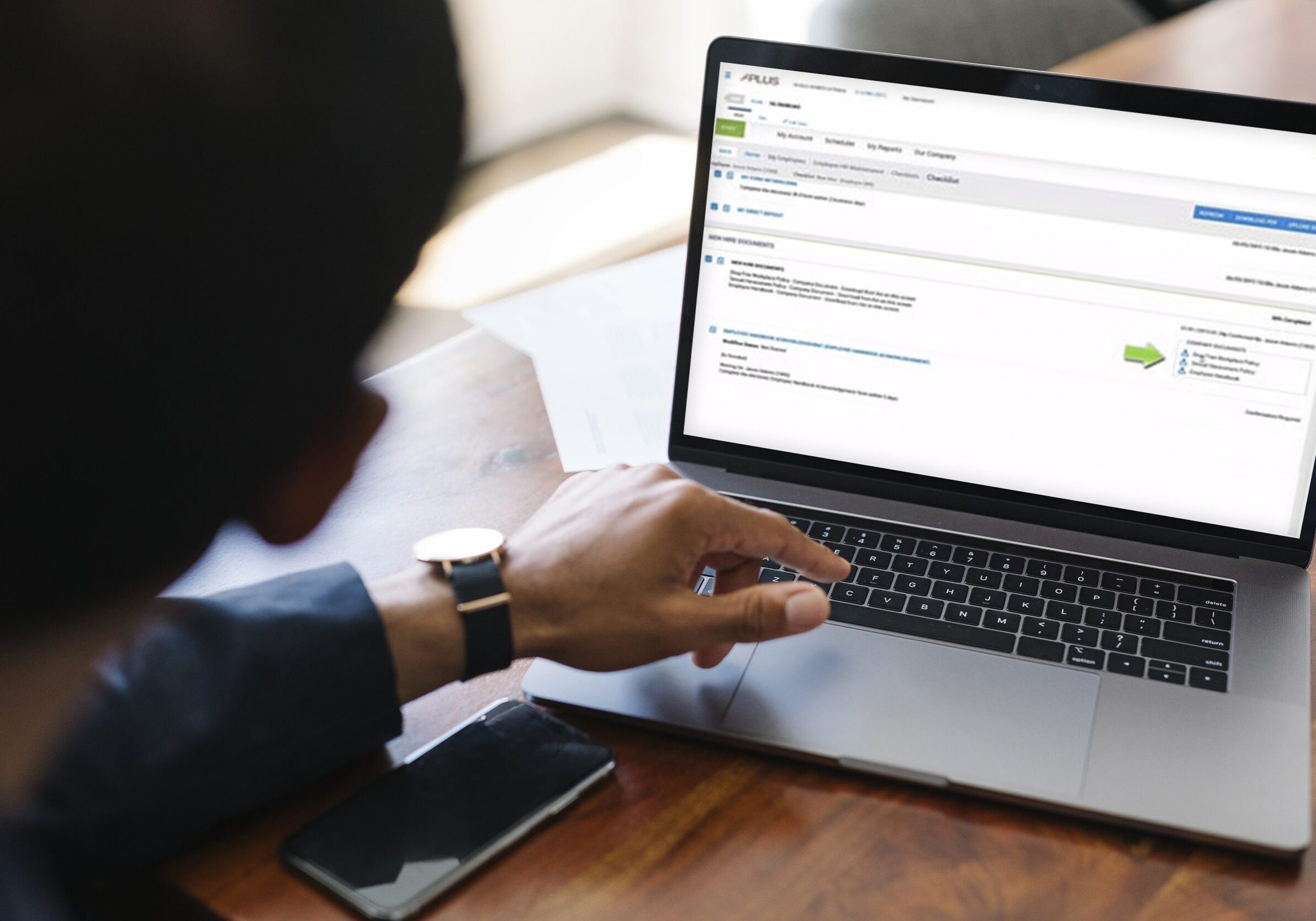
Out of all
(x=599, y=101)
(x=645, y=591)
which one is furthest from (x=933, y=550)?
(x=599, y=101)

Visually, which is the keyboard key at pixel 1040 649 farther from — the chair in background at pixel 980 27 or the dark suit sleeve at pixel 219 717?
the chair in background at pixel 980 27

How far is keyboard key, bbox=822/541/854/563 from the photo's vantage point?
33.9 inches

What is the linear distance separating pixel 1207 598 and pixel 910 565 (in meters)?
0.20

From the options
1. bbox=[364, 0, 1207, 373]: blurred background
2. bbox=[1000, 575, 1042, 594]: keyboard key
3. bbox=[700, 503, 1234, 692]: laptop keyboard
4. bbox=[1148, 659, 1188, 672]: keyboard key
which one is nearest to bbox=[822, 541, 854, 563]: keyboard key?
bbox=[700, 503, 1234, 692]: laptop keyboard

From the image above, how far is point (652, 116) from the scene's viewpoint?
3.94 metres

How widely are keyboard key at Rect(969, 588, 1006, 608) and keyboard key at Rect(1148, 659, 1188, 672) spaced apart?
98 mm

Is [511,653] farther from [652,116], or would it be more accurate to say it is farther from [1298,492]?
[652,116]

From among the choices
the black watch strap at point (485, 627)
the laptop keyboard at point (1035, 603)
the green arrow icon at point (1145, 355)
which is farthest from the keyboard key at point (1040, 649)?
the black watch strap at point (485, 627)

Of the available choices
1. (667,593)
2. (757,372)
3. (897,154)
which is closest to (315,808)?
(667,593)

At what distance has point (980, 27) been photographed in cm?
183

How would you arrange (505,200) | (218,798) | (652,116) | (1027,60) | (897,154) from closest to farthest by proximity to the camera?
1. (218,798)
2. (897,154)
3. (1027,60)
4. (505,200)
5. (652,116)

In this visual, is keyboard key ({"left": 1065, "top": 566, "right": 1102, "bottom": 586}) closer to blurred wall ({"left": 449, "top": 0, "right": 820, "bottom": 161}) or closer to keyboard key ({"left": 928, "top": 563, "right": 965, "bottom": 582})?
keyboard key ({"left": 928, "top": 563, "right": 965, "bottom": 582})

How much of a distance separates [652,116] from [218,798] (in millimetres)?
3556

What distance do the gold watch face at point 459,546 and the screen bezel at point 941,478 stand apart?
25cm
